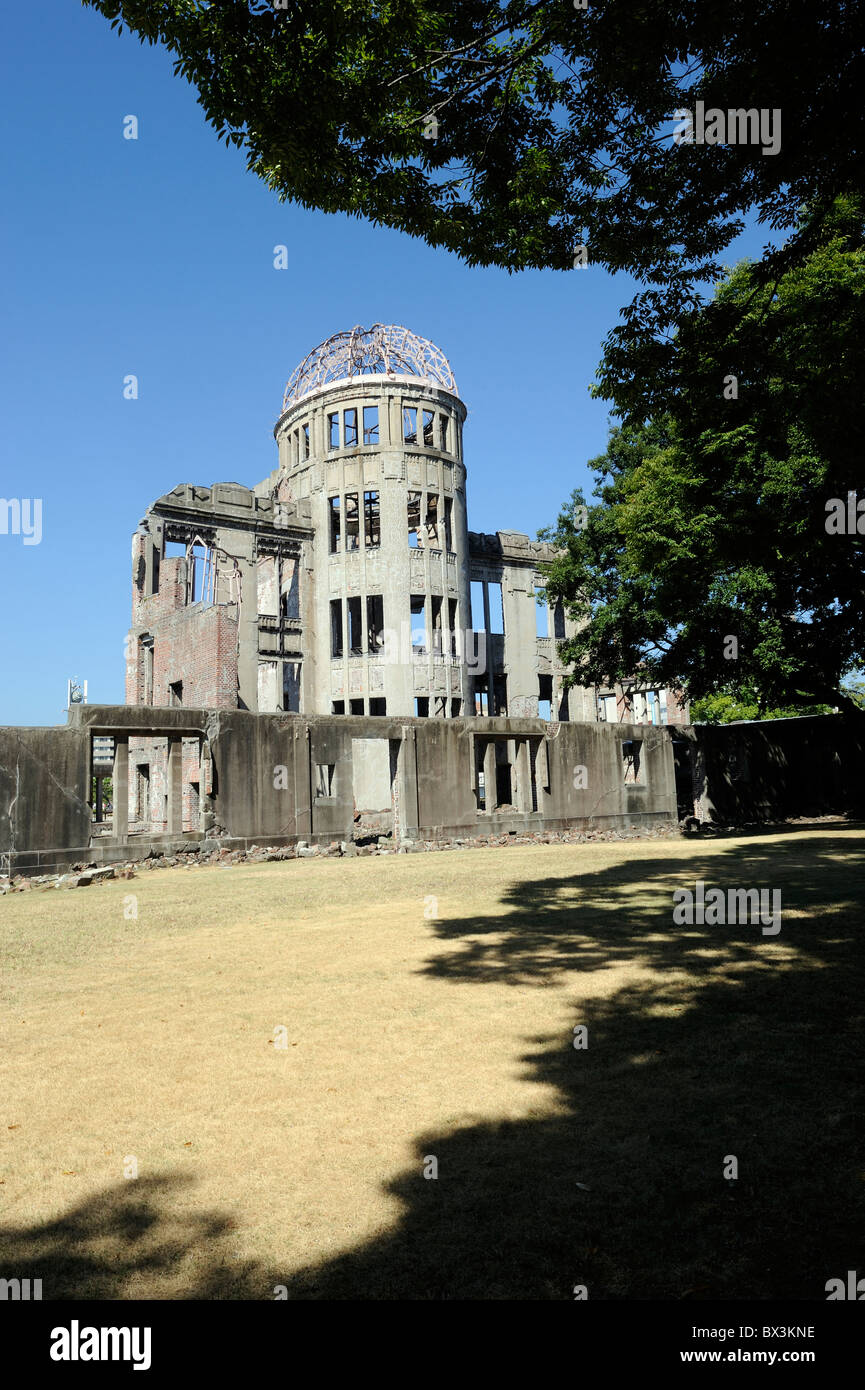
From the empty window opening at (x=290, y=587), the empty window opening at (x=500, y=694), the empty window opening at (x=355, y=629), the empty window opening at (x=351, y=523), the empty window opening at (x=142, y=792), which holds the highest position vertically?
the empty window opening at (x=351, y=523)

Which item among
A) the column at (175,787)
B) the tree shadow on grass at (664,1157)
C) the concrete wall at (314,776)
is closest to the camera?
the tree shadow on grass at (664,1157)

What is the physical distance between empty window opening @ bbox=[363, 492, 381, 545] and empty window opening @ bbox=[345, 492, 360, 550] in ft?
1.31

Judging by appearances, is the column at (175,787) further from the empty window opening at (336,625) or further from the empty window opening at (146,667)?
the empty window opening at (336,625)

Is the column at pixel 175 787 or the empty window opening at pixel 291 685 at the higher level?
the empty window opening at pixel 291 685

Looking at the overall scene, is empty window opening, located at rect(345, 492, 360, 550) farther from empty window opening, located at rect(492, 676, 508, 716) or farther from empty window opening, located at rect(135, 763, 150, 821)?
empty window opening, located at rect(135, 763, 150, 821)

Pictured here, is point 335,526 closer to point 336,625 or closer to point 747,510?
point 336,625

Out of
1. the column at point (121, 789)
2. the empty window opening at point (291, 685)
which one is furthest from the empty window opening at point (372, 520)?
the column at point (121, 789)

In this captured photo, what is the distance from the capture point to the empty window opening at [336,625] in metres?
32.9

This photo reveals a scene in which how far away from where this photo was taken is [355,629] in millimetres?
33844

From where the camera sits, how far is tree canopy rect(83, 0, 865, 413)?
21.1ft

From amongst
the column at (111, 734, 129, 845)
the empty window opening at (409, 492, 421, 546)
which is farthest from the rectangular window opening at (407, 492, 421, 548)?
the column at (111, 734, 129, 845)

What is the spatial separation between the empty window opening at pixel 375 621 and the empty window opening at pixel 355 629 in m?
0.39

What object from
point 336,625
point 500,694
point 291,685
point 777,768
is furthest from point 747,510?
point 500,694
